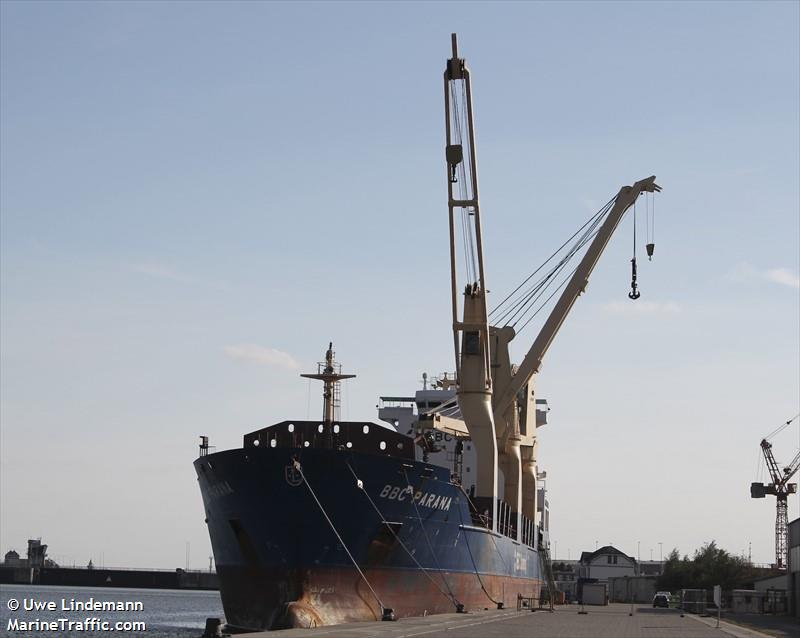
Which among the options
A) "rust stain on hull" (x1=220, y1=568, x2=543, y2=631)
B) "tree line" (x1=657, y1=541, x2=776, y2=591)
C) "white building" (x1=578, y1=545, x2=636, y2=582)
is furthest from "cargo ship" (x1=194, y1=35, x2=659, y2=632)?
"white building" (x1=578, y1=545, x2=636, y2=582)

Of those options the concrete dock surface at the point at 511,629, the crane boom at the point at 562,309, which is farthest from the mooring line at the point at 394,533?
the crane boom at the point at 562,309

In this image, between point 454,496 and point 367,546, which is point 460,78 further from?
point 367,546

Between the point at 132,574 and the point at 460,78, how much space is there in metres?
138

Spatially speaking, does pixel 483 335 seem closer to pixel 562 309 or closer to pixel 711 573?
pixel 562 309

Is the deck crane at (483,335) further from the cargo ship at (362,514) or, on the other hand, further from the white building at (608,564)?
the white building at (608,564)

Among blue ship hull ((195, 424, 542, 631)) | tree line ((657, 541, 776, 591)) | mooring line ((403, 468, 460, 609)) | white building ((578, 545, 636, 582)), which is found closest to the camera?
blue ship hull ((195, 424, 542, 631))

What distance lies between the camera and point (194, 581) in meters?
160

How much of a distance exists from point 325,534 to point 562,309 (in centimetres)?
2025

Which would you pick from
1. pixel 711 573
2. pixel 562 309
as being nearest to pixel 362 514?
pixel 562 309

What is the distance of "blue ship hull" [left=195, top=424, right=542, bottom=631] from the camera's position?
29547 millimetres

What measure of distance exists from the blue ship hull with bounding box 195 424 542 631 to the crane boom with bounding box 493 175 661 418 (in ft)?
44.8

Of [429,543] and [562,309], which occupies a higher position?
[562,309]

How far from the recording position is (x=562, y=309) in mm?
46875

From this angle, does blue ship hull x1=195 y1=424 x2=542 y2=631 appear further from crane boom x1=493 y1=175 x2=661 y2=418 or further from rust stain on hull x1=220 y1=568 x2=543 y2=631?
crane boom x1=493 y1=175 x2=661 y2=418
